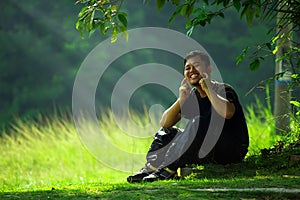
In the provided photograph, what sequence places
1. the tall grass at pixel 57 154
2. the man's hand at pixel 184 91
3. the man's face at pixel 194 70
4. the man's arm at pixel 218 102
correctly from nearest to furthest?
the man's arm at pixel 218 102, the man's face at pixel 194 70, the man's hand at pixel 184 91, the tall grass at pixel 57 154

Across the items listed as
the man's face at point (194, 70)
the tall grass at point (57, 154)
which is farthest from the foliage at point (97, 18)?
the tall grass at point (57, 154)

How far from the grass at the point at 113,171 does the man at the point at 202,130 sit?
0.15 metres

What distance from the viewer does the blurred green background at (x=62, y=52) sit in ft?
60.9

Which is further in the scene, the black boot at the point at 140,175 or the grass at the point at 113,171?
the black boot at the point at 140,175

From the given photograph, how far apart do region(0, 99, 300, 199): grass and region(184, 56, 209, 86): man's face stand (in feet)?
2.49

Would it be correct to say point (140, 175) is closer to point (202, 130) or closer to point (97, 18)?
point (202, 130)

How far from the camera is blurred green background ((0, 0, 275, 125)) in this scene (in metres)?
18.6

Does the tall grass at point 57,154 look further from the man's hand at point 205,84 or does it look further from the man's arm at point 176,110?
the man's hand at point 205,84

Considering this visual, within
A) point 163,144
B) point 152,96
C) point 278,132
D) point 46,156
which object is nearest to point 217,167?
point 163,144

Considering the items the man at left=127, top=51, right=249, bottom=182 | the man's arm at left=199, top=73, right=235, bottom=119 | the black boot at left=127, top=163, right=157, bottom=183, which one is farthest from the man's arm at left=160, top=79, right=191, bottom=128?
the black boot at left=127, top=163, right=157, bottom=183

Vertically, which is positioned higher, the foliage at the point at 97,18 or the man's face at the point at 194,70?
the foliage at the point at 97,18

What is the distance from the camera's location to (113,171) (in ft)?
29.8

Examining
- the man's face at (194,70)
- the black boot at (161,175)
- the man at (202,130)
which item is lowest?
the black boot at (161,175)

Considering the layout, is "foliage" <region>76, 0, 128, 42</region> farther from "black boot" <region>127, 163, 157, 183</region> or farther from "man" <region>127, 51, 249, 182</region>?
"black boot" <region>127, 163, 157, 183</region>
